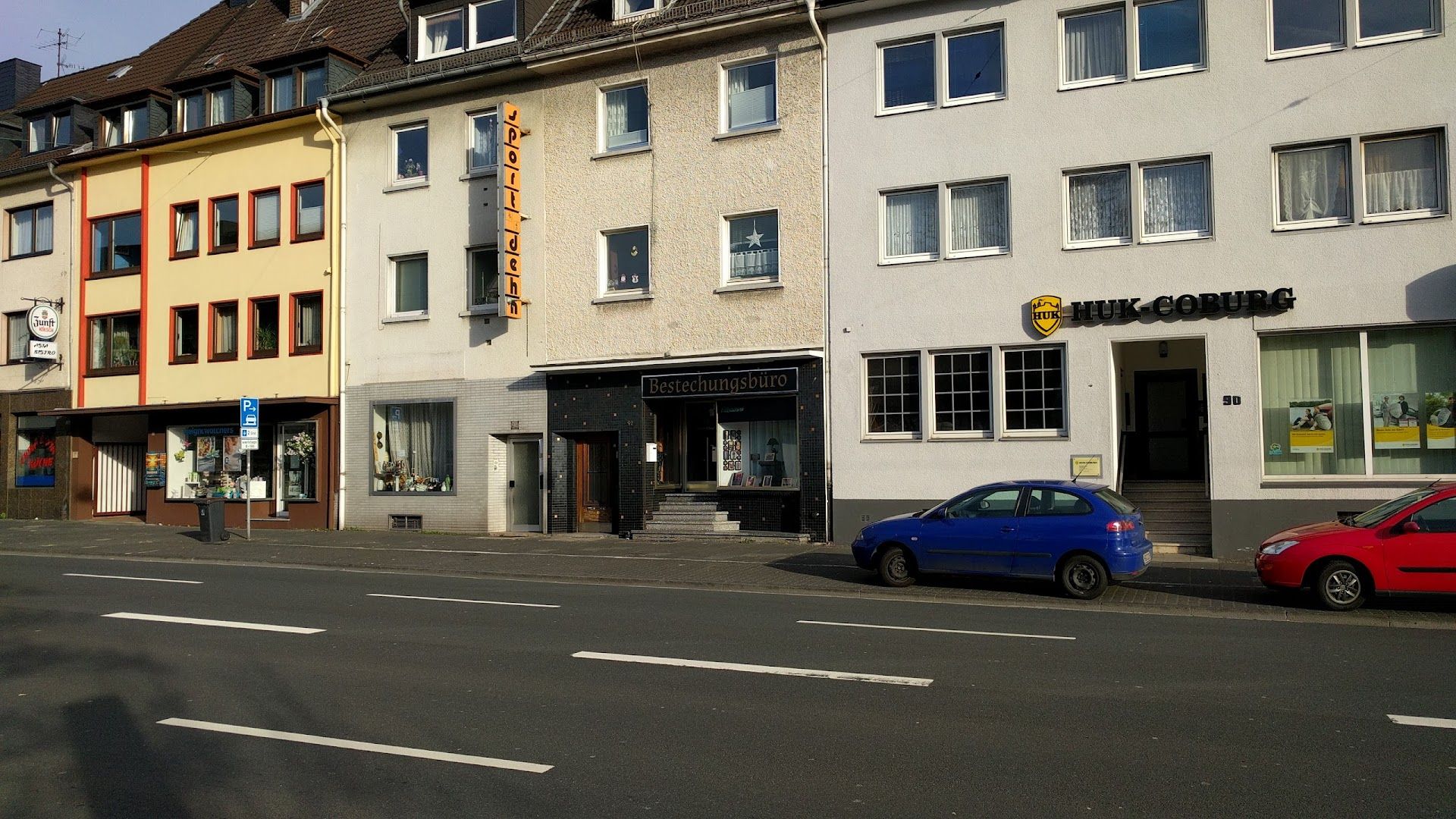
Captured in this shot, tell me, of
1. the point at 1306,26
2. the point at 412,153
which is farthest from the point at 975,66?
the point at 412,153

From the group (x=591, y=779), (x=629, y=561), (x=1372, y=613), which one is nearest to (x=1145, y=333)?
(x=1372, y=613)

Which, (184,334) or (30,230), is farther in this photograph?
(30,230)

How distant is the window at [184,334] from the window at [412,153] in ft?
23.7

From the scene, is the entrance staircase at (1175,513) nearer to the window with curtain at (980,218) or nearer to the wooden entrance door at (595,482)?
the window with curtain at (980,218)

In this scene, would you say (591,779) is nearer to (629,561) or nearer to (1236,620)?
(1236,620)

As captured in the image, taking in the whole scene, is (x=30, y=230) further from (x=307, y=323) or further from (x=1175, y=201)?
(x=1175, y=201)

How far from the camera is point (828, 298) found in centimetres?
2092

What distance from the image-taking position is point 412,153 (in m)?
25.8

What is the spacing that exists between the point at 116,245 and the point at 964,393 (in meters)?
23.4

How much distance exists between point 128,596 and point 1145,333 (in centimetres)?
1540

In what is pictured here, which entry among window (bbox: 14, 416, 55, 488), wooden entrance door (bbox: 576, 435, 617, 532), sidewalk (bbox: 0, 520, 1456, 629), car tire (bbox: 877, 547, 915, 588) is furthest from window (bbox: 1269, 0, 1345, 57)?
window (bbox: 14, 416, 55, 488)

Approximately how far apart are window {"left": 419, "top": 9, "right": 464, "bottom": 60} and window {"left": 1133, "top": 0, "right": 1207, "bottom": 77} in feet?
48.3

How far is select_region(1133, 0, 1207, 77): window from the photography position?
725 inches

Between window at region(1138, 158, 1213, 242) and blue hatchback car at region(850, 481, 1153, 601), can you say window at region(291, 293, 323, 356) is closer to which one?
blue hatchback car at region(850, 481, 1153, 601)
